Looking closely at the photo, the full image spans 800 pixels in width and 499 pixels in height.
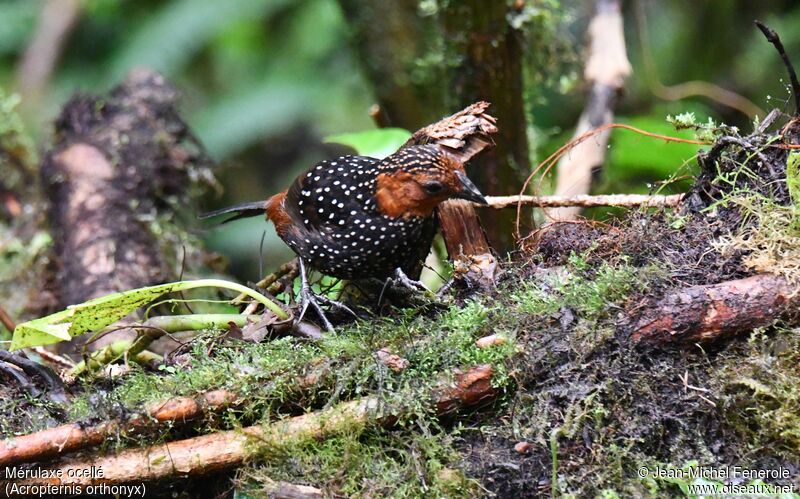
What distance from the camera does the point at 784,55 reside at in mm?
2254

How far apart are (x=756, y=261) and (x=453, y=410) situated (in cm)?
94

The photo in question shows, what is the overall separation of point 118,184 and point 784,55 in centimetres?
340

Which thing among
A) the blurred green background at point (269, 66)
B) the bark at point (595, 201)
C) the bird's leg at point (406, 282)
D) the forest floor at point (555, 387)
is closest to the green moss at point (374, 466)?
the forest floor at point (555, 387)

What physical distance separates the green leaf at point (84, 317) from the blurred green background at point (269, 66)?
13.5 ft

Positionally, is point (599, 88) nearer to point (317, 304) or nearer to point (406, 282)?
point (406, 282)

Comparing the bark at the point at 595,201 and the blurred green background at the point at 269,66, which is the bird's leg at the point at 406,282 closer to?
the bark at the point at 595,201

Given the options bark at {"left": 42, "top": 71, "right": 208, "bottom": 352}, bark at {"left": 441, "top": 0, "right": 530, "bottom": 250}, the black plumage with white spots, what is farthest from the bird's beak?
bark at {"left": 42, "top": 71, "right": 208, "bottom": 352}

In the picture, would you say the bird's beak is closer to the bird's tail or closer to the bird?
the bird

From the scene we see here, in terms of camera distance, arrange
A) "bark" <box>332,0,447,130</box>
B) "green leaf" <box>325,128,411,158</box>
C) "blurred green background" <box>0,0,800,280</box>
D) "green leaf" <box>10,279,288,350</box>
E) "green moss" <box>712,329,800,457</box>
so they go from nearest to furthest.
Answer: "green moss" <box>712,329,800,457</box>, "green leaf" <box>10,279,288,350</box>, "green leaf" <box>325,128,411,158</box>, "bark" <box>332,0,447,130</box>, "blurred green background" <box>0,0,800,280</box>

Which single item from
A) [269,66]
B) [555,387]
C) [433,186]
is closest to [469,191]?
[433,186]

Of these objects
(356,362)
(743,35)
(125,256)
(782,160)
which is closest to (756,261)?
(782,160)

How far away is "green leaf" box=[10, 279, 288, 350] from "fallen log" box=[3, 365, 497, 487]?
421mm

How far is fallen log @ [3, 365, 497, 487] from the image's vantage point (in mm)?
2119

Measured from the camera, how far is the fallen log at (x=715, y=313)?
209 cm
